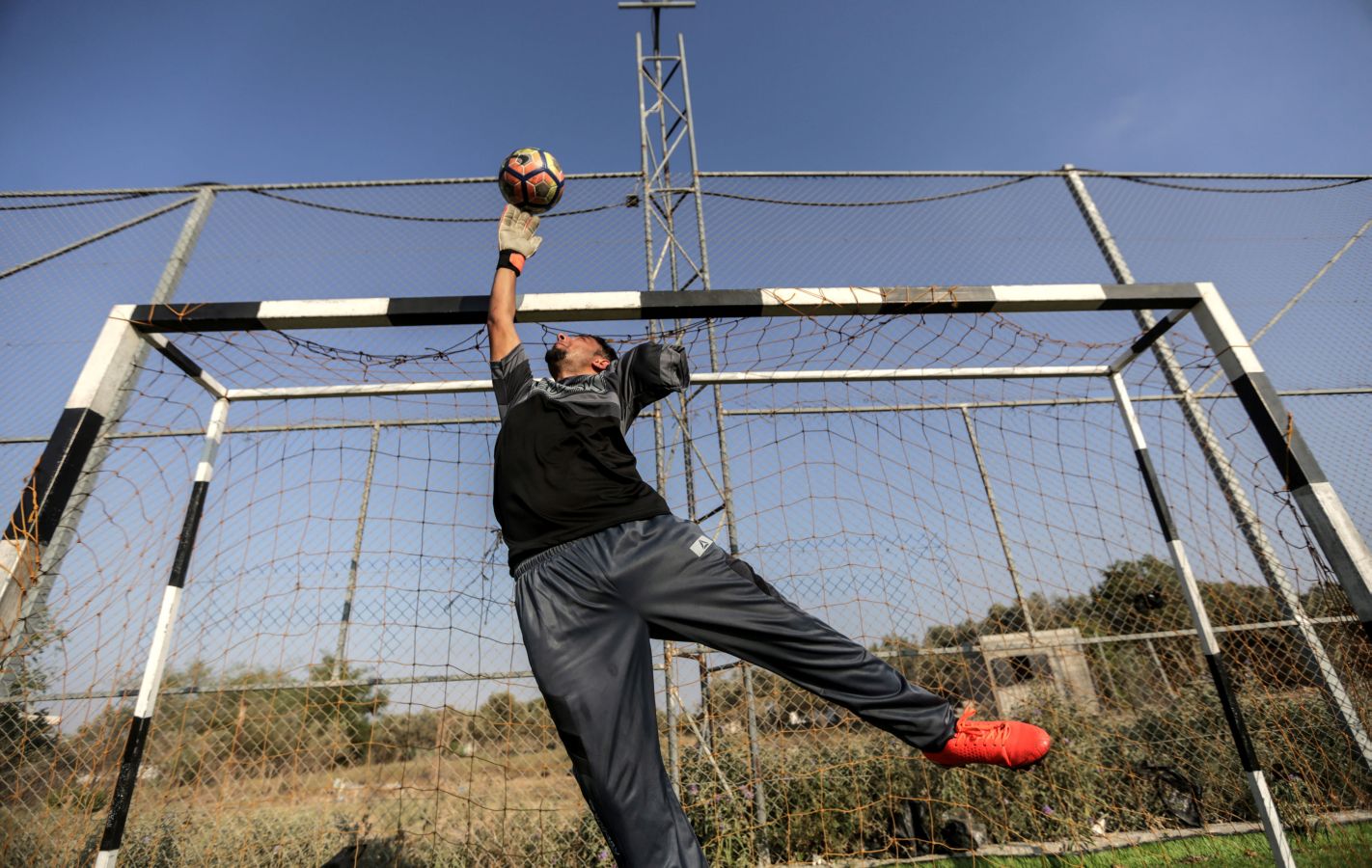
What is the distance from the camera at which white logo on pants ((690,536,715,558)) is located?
6.57ft

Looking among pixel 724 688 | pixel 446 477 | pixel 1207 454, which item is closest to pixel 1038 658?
pixel 1207 454

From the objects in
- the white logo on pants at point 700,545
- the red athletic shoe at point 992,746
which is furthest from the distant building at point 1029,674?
the white logo on pants at point 700,545

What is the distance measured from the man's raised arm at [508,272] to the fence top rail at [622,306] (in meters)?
0.41

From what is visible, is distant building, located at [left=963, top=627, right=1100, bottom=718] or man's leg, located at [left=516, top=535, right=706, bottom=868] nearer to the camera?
man's leg, located at [left=516, top=535, right=706, bottom=868]

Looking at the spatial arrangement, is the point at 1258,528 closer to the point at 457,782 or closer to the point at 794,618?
the point at 794,618

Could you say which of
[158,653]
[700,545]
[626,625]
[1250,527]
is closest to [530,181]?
[700,545]

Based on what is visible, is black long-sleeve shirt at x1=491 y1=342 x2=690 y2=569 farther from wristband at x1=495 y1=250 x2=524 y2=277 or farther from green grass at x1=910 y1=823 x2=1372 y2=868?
green grass at x1=910 y1=823 x2=1372 y2=868

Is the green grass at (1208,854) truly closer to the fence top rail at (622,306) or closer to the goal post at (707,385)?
the goal post at (707,385)

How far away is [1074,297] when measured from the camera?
321 cm

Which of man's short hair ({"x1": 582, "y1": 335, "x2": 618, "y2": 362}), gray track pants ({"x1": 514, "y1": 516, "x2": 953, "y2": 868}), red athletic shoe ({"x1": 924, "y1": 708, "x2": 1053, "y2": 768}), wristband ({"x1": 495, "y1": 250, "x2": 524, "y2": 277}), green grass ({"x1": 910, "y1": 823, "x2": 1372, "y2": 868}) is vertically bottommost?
green grass ({"x1": 910, "y1": 823, "x2": 1372, "y2": 868})

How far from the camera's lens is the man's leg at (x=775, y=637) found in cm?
189

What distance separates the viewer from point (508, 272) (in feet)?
8.18

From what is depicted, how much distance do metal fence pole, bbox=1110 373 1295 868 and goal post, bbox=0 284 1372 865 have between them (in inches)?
0.4

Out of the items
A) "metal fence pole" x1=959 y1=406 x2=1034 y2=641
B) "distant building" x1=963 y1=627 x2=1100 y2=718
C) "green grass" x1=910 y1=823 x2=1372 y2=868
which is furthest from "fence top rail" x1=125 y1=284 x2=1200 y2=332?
"green grass" x1=910 y1=823 x2=1372 y2=868
